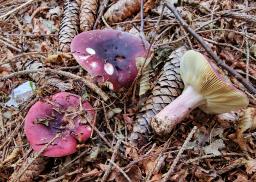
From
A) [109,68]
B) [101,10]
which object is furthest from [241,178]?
[101,10]

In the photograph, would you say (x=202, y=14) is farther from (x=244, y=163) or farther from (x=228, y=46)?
(x=244, y=163)

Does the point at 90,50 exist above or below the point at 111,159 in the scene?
above

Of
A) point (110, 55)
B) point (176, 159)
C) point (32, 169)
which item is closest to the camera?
point (176, 159)

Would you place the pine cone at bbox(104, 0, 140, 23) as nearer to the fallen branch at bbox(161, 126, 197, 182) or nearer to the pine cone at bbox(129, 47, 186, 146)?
the pine cone at bbox(129, 47, 186, 146)

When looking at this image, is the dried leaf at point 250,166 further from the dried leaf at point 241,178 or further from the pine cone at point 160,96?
the pine cone at point 160,96

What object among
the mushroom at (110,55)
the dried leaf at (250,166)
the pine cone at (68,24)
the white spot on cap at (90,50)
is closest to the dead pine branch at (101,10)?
the pine cone at (68,24)

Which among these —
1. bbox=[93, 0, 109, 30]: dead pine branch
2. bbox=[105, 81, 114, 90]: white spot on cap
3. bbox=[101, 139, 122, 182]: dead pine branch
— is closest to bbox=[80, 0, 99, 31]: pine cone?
bbox=[93, 0, 109, 30]: dead pine branch

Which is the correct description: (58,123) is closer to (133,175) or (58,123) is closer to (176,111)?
(133,175)
